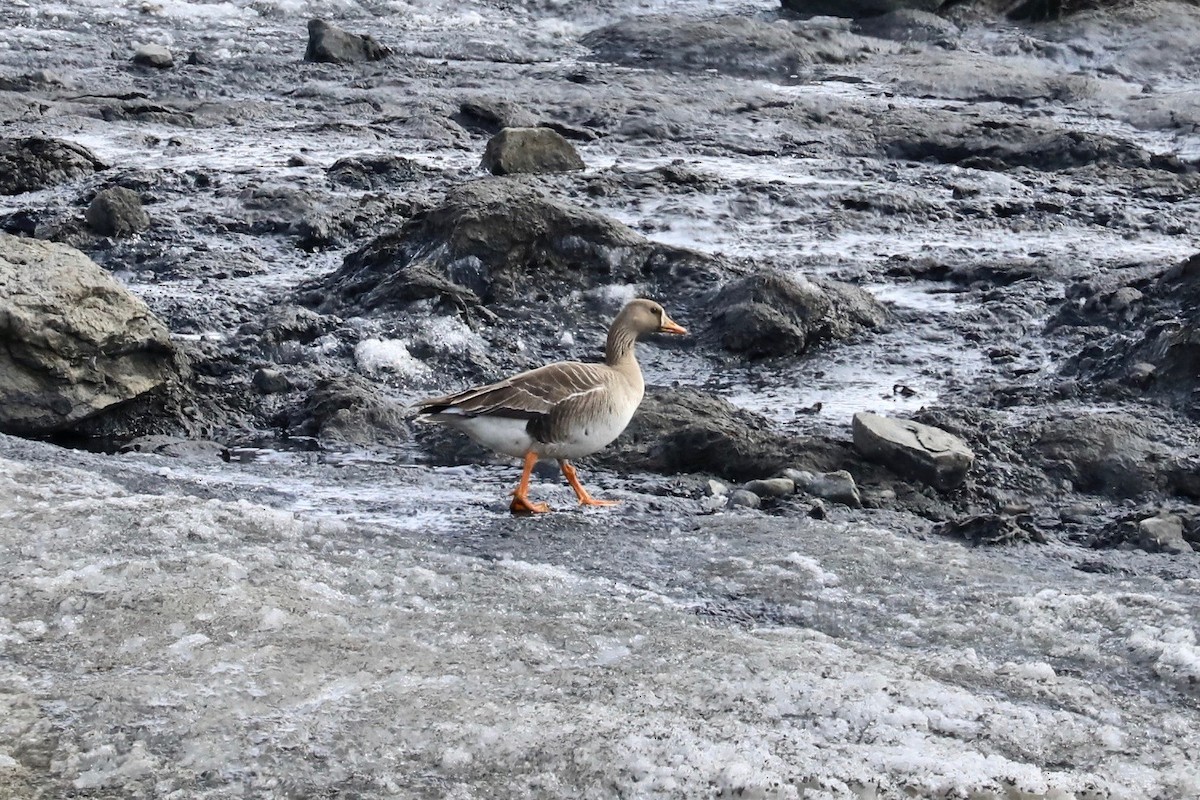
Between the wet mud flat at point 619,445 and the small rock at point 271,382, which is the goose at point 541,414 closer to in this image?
the wet mud flat at point 619,445

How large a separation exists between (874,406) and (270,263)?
582 centimetres

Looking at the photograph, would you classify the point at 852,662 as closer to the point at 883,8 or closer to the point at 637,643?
the point at 637,643

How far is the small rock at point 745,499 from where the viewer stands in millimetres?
8555

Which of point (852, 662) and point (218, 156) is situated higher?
point (852, 662)

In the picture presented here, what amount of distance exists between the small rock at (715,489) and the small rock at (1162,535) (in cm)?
233

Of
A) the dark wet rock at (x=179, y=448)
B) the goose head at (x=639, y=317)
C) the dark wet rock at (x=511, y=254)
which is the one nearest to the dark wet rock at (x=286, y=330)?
the dark wet rock at (x=511, y=254)

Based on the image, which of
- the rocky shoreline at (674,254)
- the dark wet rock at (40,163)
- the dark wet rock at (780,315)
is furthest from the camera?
the dark wet rock at (40,163)

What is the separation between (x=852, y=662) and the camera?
561 centimetres

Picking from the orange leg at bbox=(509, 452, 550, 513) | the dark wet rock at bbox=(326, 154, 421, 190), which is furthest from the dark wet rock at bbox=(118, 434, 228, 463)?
the dark wet rock at bbox=(326, 154, 421, 190)

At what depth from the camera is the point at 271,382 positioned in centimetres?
1059

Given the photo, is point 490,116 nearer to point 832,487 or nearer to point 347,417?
point 347,417

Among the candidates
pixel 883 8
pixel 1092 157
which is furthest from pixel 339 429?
pixel 883 8

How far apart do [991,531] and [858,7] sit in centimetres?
2029

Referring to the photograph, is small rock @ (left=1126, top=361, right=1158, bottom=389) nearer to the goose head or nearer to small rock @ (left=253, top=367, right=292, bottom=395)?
the goose head
